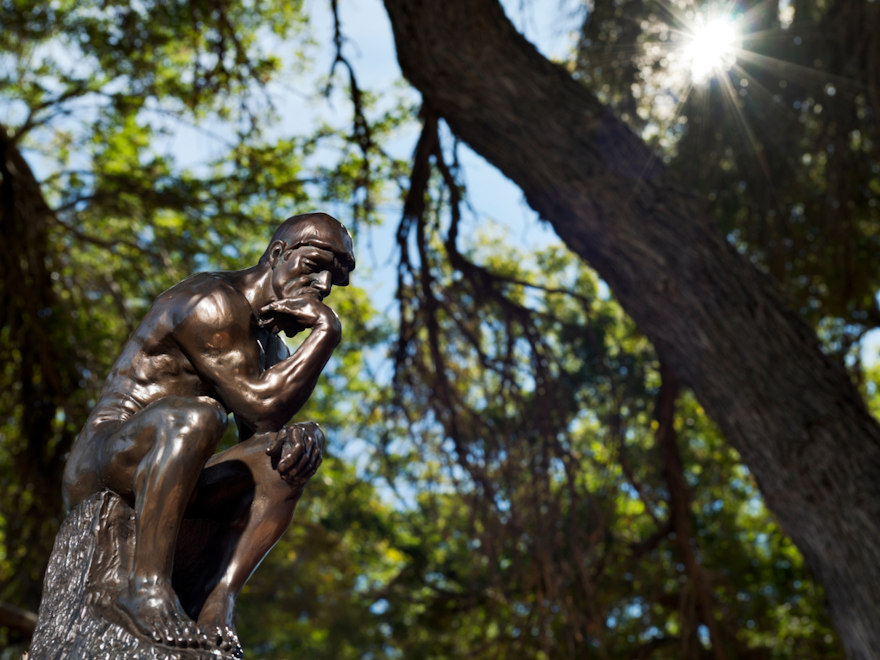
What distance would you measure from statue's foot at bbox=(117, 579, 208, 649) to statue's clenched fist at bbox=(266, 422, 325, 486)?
0.35 metres

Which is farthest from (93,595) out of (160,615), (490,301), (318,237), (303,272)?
(490,301)

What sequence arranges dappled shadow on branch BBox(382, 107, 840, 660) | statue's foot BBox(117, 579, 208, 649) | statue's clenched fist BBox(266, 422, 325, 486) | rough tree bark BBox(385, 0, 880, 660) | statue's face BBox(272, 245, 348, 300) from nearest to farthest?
statue's foot BBox(117, 579, 208, 649)
statue's clenched fist BBox(266, 422, 325, 486)
statue's face BBox(272, 245, 348, 300)
rough tree bark BBox(385, 0, 880, 660)
dappled shadow on branch BBox(382, 107, 840, 660)

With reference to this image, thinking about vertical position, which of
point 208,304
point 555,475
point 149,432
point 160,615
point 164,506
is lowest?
point 160,615

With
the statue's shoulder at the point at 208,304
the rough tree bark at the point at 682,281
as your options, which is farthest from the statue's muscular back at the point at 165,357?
the rough tree bark at the point at 682,281

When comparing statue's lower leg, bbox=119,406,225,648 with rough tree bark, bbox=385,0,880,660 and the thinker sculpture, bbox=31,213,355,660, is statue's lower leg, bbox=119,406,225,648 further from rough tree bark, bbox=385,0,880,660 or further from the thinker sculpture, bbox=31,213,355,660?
rough tree bark, bbox=385,0,880,660

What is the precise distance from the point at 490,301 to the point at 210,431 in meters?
4.48

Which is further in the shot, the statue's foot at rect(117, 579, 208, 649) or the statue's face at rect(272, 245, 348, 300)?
the statue's face at rect(272, 245, 348, 300)

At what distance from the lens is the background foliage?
18.4 feet

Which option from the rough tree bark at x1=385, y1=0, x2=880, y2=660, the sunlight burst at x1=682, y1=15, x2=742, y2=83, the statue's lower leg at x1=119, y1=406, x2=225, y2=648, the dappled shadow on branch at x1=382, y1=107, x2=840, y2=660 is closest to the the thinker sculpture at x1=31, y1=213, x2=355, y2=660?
the statue's lower leg at x1=119, y1=406, x2=225, y2=648

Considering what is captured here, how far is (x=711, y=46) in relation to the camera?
5637 millimetres

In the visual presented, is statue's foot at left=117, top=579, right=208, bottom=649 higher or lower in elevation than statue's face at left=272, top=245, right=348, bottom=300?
lower

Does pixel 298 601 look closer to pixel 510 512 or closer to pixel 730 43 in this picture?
pixel 510 512

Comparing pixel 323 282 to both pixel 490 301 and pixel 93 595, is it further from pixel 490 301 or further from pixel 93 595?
pixel 490 301

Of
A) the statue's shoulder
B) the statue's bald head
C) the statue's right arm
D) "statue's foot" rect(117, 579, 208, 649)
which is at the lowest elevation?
"statue's foot" rect(117, 579, 208, 649)
